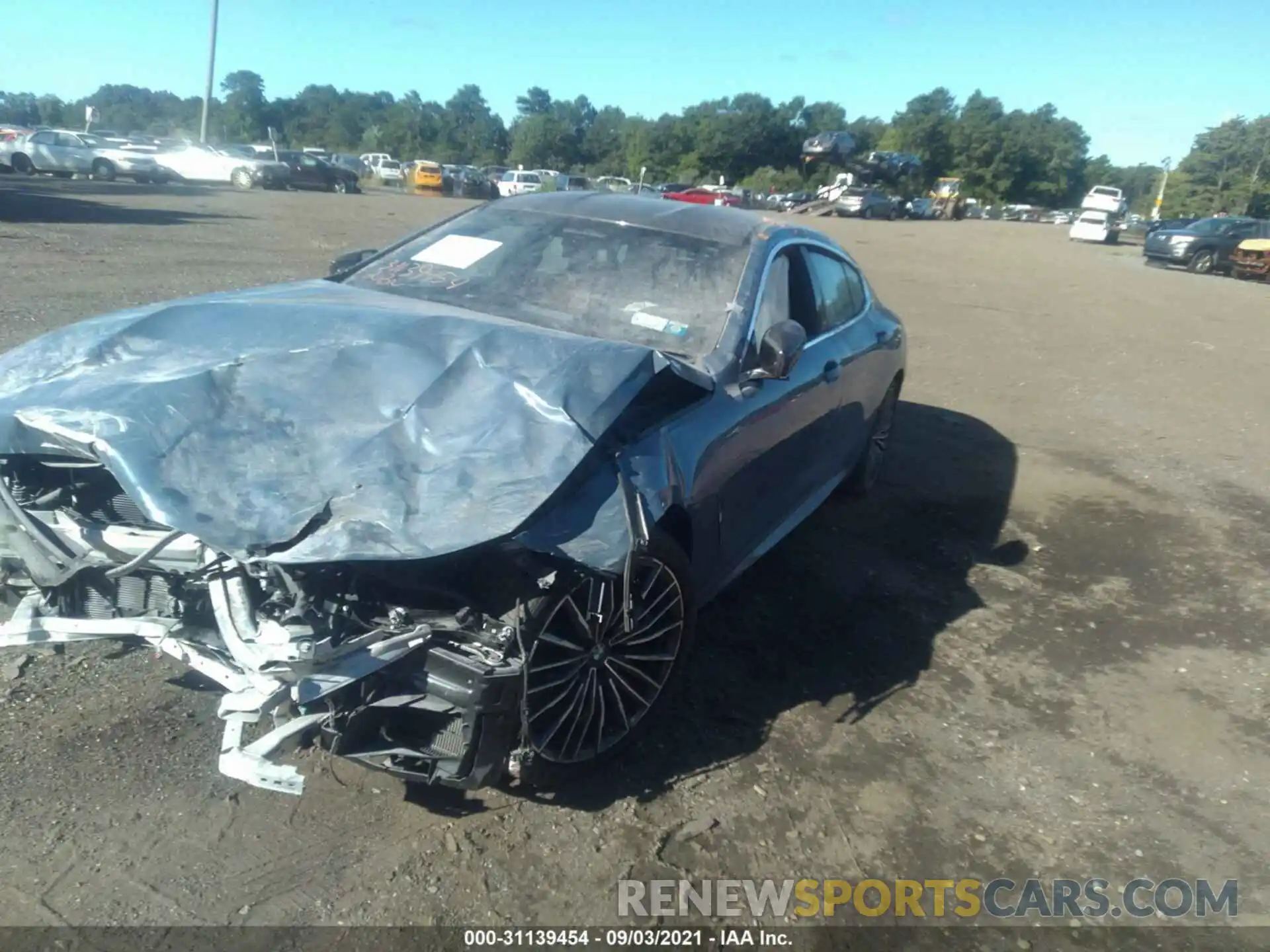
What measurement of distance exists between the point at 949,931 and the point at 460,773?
1.45m

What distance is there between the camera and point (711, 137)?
78250 millimetres

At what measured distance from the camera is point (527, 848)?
2.90 metres

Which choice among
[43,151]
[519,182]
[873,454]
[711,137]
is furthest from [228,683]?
[711,137]

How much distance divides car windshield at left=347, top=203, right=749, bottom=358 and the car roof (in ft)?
0.17

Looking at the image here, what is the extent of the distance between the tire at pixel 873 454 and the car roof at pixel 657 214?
169 centimetres

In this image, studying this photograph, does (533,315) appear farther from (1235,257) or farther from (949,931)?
(1235,257)

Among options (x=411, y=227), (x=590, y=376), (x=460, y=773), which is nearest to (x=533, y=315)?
(x=590, y=376)

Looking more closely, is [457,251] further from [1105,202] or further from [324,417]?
[1105,202]

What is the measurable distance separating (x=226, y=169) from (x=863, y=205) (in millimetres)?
25730

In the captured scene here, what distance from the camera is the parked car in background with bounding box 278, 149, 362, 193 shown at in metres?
36.8

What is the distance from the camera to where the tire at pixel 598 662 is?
2.81m

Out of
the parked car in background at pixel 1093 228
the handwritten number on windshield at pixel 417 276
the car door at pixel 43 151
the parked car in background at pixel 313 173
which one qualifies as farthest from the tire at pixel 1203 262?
the car door at pixel 43 151

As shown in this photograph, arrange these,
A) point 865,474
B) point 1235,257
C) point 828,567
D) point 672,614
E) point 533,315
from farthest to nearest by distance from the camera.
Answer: point 1235,257 < point 865,474 < point 828,567 < point 533,315 < point 672,614

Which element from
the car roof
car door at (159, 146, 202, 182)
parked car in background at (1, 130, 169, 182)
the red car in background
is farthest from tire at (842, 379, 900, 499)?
car door at (159, 146, 202, 182)
